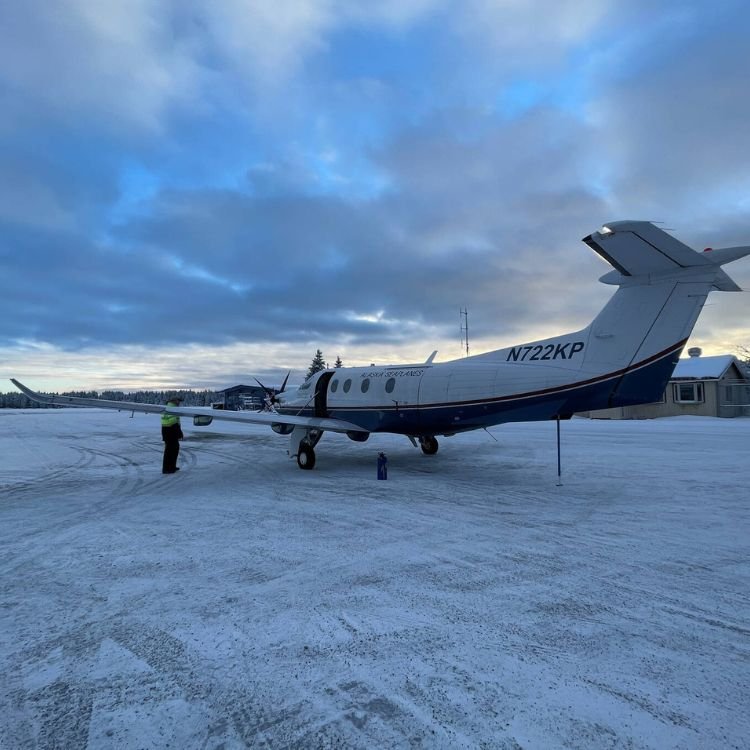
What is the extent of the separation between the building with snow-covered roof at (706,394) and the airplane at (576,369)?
85.8 ft

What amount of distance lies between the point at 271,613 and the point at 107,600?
5.65 feet

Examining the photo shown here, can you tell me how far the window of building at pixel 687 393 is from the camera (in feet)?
114

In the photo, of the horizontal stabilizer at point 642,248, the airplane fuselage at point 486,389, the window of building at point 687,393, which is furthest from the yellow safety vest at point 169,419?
the window of building at point 687,393

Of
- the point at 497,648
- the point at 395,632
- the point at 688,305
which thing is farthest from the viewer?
the point at 688,305

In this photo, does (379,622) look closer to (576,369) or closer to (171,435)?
(576,369)

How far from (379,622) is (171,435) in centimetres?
1026

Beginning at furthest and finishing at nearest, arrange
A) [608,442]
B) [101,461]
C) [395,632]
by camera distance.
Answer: [608,442], [101,461], [395,632]

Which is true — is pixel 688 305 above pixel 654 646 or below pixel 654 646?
above

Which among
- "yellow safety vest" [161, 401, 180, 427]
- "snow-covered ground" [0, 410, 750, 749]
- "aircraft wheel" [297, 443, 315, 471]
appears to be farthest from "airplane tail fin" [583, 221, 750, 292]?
"yellow safety vest" [161, 401, 180, 427]

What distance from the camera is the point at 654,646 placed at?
143 inches

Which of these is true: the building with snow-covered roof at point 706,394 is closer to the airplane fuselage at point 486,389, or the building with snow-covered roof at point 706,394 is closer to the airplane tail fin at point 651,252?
the airplane fuselage at point 486,389

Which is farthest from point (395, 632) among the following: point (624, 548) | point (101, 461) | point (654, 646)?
point (101, 461)

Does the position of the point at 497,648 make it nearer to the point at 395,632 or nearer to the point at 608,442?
the point at 395,632

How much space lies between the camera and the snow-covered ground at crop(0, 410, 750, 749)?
2.80m
